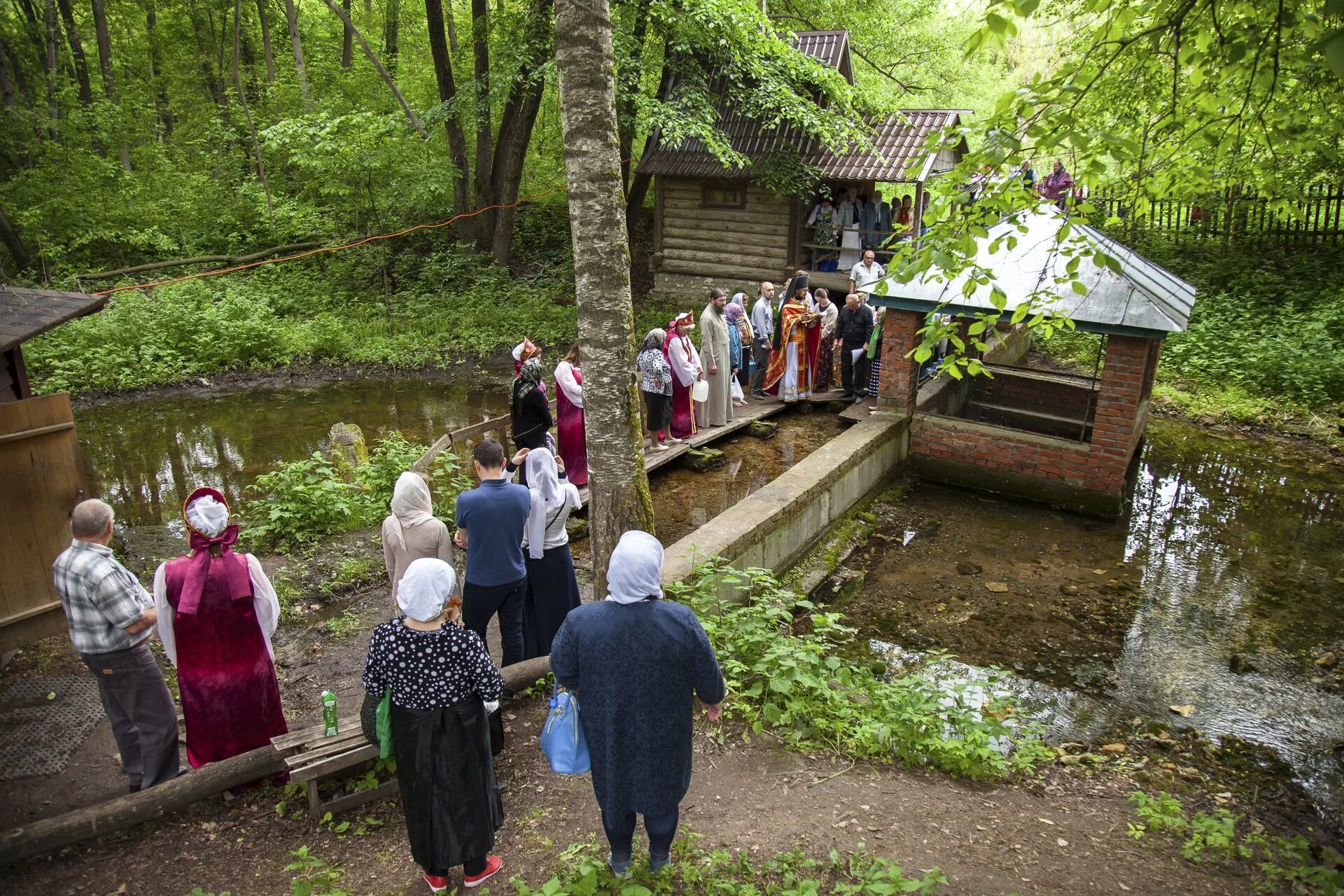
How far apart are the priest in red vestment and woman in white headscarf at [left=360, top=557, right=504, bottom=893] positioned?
114 centimetres

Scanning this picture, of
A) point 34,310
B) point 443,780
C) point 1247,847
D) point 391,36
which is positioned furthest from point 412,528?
point 391,36

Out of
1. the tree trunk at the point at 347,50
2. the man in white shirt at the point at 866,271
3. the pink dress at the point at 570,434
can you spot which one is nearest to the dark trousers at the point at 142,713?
the pink dress at the point at 570,434

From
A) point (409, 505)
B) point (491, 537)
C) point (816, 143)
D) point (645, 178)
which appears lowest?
point (491, 537)

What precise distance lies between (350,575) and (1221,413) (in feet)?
40.7

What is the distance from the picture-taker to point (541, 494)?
545 centimetres

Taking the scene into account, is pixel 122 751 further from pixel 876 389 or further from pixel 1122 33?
pixel 876 389

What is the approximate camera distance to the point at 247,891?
3.93 meters

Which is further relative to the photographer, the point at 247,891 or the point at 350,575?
the point at 350,575

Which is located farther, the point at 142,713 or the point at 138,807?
the point at 142,713

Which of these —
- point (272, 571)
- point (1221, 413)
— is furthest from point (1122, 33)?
point (1221, 413)

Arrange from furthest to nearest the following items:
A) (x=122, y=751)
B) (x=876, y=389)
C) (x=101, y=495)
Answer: (x=876, y=389), (x=101, y=495), (x=122, y=751)

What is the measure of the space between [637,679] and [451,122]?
59.4 ft

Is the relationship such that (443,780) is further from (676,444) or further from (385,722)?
(676,444)

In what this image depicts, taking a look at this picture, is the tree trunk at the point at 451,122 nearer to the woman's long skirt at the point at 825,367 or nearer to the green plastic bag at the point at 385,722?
the woman's long skirt at the point at 825,367
